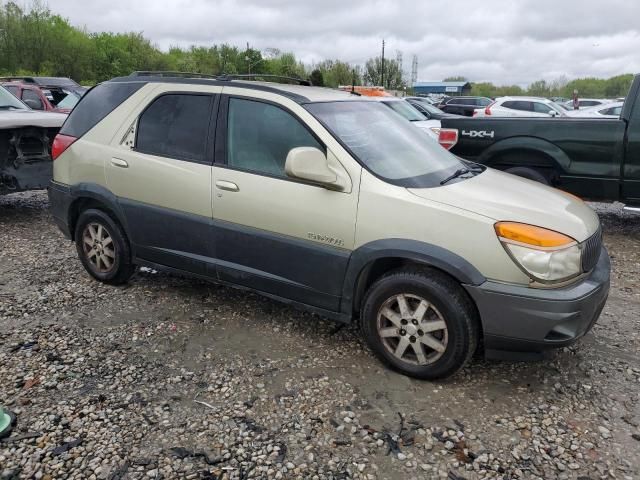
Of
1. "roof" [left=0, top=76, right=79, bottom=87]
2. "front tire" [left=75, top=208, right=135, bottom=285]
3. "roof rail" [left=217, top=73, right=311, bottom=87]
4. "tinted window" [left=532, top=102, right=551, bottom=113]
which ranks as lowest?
"front tire" [left=75, top=208, right=135, bottom=285]

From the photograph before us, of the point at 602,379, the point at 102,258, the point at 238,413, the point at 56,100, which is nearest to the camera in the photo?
the point at 238,413

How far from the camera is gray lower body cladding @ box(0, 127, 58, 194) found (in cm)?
673

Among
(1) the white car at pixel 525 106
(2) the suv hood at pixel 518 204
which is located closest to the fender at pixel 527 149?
(2) the suv hood at pixel 518 204

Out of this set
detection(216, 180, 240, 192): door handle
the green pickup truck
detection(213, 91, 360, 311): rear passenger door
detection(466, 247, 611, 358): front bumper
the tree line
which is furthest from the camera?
the tree line

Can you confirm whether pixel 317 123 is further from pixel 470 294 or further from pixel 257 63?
pixel 257 63

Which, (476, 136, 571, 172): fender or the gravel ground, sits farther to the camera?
(476, 136, 571, 172): fender

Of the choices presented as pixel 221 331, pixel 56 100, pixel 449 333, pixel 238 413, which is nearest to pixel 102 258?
pixel 221 331

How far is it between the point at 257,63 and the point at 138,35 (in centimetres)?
1348

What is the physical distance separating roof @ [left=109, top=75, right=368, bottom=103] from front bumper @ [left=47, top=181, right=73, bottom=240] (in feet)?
3.63

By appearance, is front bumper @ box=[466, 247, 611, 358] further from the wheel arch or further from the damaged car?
the damaged car

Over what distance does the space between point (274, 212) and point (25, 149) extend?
5.02 meters

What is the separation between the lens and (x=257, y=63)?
6141 cm

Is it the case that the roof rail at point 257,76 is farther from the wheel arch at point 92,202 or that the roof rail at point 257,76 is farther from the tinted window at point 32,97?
the tinted window at point 32,97

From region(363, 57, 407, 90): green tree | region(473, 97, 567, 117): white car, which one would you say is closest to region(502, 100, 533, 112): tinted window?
region(473, 97, 567, 117): white car
